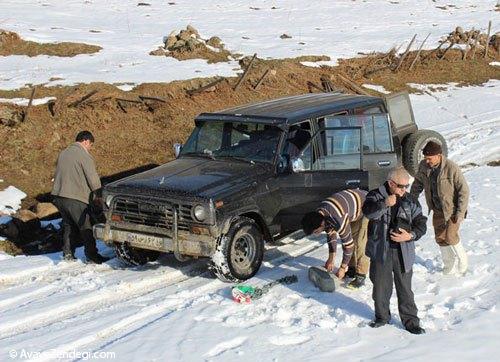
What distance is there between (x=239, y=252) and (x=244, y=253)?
11 cm

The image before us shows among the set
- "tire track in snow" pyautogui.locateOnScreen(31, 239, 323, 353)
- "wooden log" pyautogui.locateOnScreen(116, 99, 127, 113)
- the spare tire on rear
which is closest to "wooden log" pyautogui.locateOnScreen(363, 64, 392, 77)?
"wooden log" pyautogui.locateOnScreen(116, 99, 127, 113)

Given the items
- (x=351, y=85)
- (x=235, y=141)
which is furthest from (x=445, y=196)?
(x=351, y=85)

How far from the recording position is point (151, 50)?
2338 cm

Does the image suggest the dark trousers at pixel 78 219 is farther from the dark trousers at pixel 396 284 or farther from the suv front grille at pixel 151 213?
the dark trousers at pixel 396 284

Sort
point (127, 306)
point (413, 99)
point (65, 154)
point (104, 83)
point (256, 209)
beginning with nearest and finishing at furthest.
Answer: point (127, 306)
point (256, 209)
point (65, 154)
point (104, 83)
point (413, 99)

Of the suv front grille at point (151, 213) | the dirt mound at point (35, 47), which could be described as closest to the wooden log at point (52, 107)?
the dirt mound at point (35, 47)

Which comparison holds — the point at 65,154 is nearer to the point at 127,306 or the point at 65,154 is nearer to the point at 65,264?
the point at 65,264

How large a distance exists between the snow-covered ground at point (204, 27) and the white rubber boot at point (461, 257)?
12146mm

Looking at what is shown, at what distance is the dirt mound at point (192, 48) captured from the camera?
72.9 feet

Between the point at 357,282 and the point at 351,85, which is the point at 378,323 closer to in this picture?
the point at 357,282

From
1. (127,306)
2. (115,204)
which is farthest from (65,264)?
(127,306)

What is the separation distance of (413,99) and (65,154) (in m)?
13.8

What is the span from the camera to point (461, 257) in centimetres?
796

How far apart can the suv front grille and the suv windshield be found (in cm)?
130
